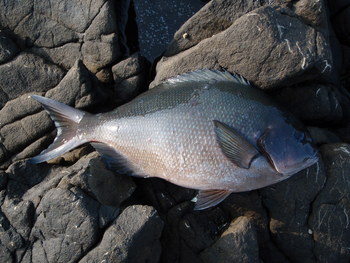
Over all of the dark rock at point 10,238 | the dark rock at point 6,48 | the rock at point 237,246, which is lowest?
the rock at point 237,246

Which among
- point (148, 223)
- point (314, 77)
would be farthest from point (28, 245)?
point (314, 77)

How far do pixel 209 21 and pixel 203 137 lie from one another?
151 cm

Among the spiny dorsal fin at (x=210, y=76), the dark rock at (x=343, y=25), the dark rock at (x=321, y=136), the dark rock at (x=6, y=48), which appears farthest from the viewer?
the dark rock at (x=343, y=25)

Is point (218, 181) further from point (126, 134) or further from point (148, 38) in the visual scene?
point (148, 38)

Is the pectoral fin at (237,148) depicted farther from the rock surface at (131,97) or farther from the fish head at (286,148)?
the rock surface at (131,97)

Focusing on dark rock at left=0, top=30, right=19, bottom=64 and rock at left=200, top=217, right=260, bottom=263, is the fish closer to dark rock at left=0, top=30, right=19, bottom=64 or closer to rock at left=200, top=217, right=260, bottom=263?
rock at left=200, top=217, right=260, bottom=263

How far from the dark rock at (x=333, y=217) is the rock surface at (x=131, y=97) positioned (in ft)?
0.03

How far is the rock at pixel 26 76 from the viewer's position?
168 inches

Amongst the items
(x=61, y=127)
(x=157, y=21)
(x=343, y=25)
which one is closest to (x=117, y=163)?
(x=61, y=127)

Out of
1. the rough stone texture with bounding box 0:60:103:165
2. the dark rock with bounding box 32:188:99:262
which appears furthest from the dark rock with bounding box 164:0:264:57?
the dark rock with bounding box 32:188:99:262

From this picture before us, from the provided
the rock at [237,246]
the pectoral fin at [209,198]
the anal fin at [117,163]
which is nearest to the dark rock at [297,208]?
the rock at [237,246]

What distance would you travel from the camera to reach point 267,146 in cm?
341

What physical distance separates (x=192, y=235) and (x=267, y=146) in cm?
122

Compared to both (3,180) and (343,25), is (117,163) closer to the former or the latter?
(3,180)
